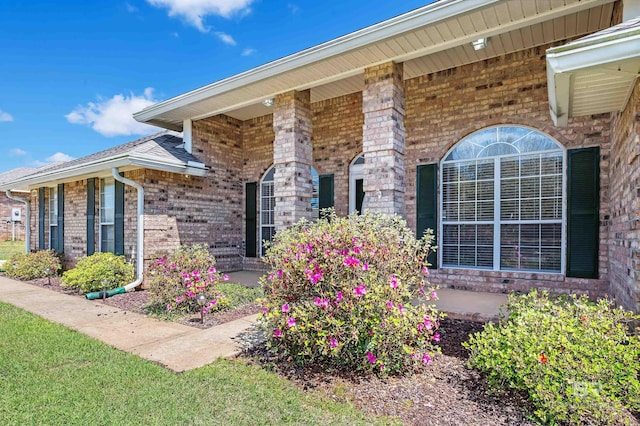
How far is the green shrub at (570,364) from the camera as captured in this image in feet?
7.87

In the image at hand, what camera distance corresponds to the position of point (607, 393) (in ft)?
8.30

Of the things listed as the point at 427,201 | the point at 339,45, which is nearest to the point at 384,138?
the point at 339,45

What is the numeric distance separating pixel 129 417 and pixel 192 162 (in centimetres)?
671

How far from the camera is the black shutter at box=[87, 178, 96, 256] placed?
9.00 metres

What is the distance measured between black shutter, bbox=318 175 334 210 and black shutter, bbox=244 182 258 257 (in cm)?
221

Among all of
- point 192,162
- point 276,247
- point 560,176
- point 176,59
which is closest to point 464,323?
point 276,247

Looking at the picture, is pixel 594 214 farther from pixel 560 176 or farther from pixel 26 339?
pixel 26 339

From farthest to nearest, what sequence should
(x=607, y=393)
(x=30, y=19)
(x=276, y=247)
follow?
1. (x=30, y=19)
2. (x=276, y=247)
3. (x=607, y=393)

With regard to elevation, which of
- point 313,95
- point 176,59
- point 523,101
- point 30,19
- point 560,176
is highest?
point 176,59

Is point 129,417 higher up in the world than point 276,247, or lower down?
lower down

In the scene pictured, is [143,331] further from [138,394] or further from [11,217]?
[11,217]

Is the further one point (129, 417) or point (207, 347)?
point (207, 347)

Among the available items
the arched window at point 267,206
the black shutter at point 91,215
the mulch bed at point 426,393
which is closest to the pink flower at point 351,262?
the mulch bed at point 426,393

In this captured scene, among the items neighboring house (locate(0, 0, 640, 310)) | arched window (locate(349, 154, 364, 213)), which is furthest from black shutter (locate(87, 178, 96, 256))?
arched window (locate(349, 154, 364, 213))
